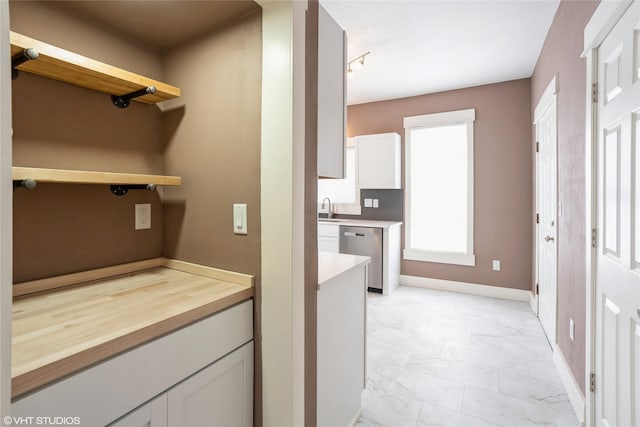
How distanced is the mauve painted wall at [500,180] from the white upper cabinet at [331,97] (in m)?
3.11

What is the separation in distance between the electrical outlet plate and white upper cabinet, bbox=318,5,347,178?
90 cm

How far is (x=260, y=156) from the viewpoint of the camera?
1264 mm

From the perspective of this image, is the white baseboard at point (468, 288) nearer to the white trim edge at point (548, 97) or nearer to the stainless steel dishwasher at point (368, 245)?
the stainless steel dishwasher at point (368, 245)

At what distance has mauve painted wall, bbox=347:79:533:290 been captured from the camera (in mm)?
3852

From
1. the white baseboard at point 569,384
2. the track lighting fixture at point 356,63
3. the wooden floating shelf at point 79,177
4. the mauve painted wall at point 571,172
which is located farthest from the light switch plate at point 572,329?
the track lighting fixture at point 356,63

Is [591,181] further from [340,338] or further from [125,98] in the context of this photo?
[125,98]

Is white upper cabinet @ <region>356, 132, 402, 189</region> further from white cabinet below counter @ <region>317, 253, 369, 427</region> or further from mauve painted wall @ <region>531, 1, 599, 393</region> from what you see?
white cabinet below counter @ <region>317, 253, 369, 427</region>

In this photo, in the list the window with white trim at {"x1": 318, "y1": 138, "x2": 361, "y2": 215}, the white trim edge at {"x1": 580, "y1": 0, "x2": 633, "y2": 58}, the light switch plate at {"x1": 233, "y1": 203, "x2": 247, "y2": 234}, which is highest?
the white trim edge at {"x1": 580, "y1": 0, "x2": 633, "y2": 58}

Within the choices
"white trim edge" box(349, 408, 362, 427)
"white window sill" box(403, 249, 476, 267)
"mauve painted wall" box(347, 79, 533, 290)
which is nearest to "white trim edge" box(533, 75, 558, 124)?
"mauve painted wall" box(347, 79, 533, 290)

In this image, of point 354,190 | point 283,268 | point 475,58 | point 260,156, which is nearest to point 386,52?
point 475,58

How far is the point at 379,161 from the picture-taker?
4418 millimetres

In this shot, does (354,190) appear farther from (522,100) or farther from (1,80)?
(1,80)

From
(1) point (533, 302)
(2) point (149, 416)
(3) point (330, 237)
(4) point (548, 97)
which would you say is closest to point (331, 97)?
(2) point (149, 416)

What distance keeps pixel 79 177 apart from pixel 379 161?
3.71m
